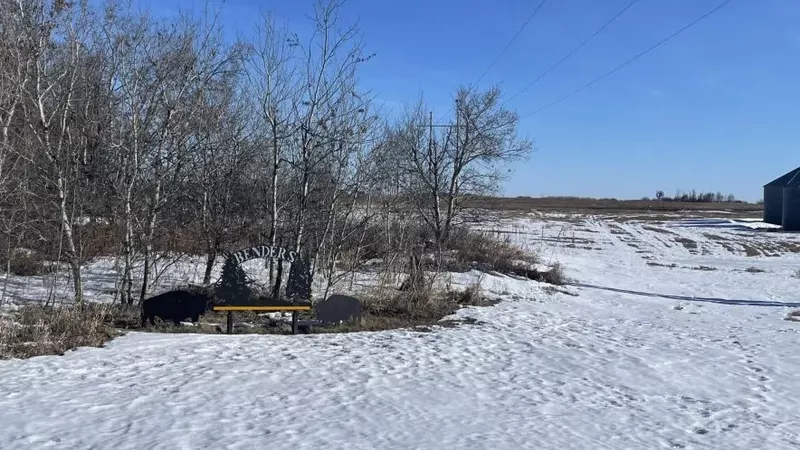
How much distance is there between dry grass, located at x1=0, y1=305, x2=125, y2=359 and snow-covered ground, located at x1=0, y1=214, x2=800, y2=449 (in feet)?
1.08

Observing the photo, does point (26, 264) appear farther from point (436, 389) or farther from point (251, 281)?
point (436, 389)

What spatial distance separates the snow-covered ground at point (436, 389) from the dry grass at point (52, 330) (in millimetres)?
329

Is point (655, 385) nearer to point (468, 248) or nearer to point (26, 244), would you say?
point (26, 244)

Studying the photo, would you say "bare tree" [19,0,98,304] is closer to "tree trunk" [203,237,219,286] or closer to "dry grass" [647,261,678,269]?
"tree trunk" [203,237,219,286]

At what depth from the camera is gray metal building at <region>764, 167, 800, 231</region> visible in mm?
54469

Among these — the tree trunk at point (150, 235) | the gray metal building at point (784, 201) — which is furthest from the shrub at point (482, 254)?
Result: the gray metal building at point (784, 201)

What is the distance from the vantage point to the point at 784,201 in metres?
55.7

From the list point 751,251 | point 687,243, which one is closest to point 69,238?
point 751,251

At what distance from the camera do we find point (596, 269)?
25609 millimetres

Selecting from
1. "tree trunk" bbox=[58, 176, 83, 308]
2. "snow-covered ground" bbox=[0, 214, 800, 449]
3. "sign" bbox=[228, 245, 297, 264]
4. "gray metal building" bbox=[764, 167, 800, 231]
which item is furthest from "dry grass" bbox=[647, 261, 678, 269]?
→ "gray metal building" bbox=[764, 167, 800, 231]

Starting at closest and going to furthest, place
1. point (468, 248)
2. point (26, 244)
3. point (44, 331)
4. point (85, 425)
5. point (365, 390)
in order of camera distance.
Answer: point (85, 425)
point (365, 390)
point (44, 331)
point (26, 244)
point (468, 248)

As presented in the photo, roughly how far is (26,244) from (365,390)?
8595mm

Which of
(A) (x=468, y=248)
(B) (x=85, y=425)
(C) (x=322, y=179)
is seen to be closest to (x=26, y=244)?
(C) (x=322, y=179)

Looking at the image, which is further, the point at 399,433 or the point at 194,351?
the point at 194,351
